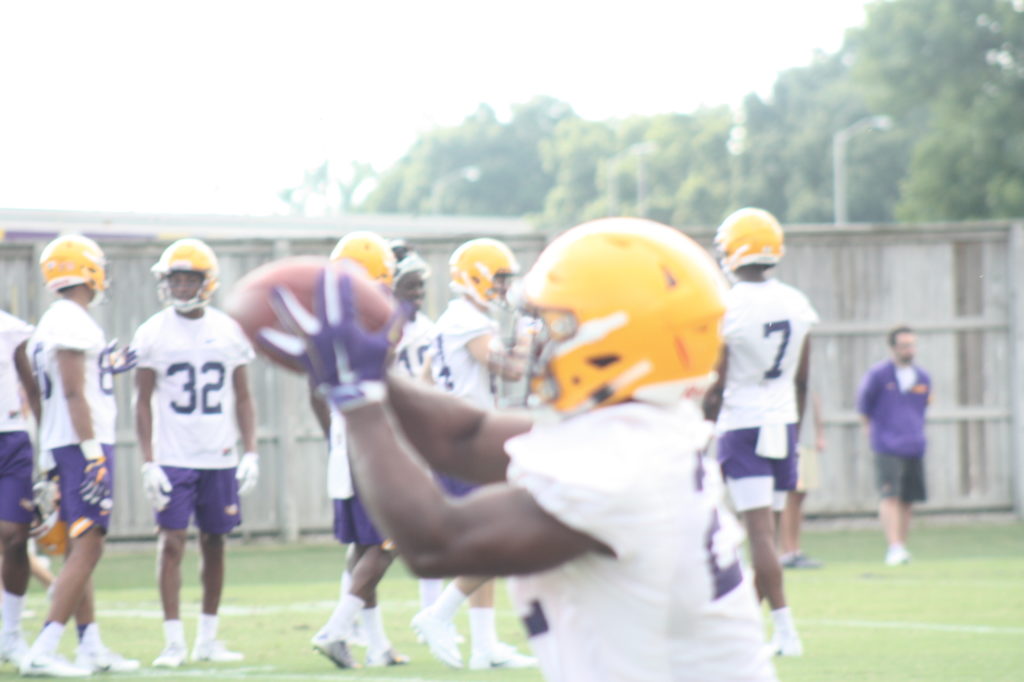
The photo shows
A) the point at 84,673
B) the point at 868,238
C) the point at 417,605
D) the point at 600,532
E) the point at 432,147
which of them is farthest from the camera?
the point at 432,147

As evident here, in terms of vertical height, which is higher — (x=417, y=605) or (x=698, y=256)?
(x=698, y=256)

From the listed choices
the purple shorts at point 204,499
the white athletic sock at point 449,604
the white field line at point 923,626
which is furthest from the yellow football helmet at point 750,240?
the purple shorts at point 204,499

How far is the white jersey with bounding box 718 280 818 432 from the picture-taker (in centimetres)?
798

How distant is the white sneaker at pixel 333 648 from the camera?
314 inches

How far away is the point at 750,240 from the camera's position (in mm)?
8031

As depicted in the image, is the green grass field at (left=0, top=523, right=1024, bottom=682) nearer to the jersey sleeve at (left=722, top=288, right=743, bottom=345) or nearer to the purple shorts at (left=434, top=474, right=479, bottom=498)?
the purple shorts at (left=434, top=474, right=479, bottom=498)

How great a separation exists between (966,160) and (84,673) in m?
42.9

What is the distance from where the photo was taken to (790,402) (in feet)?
26.6

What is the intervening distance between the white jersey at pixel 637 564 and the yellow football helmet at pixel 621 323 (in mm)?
54

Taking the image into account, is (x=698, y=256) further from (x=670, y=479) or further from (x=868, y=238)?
(x=868, y=238)

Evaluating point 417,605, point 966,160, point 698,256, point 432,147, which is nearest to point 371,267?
point 417,605

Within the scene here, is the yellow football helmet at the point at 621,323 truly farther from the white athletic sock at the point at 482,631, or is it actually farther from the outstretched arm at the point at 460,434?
the white athletic sock at the point at 482,631

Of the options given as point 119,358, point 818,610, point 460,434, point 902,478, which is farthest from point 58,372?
point 902,478

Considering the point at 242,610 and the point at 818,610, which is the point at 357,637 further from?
the point at 818,610
